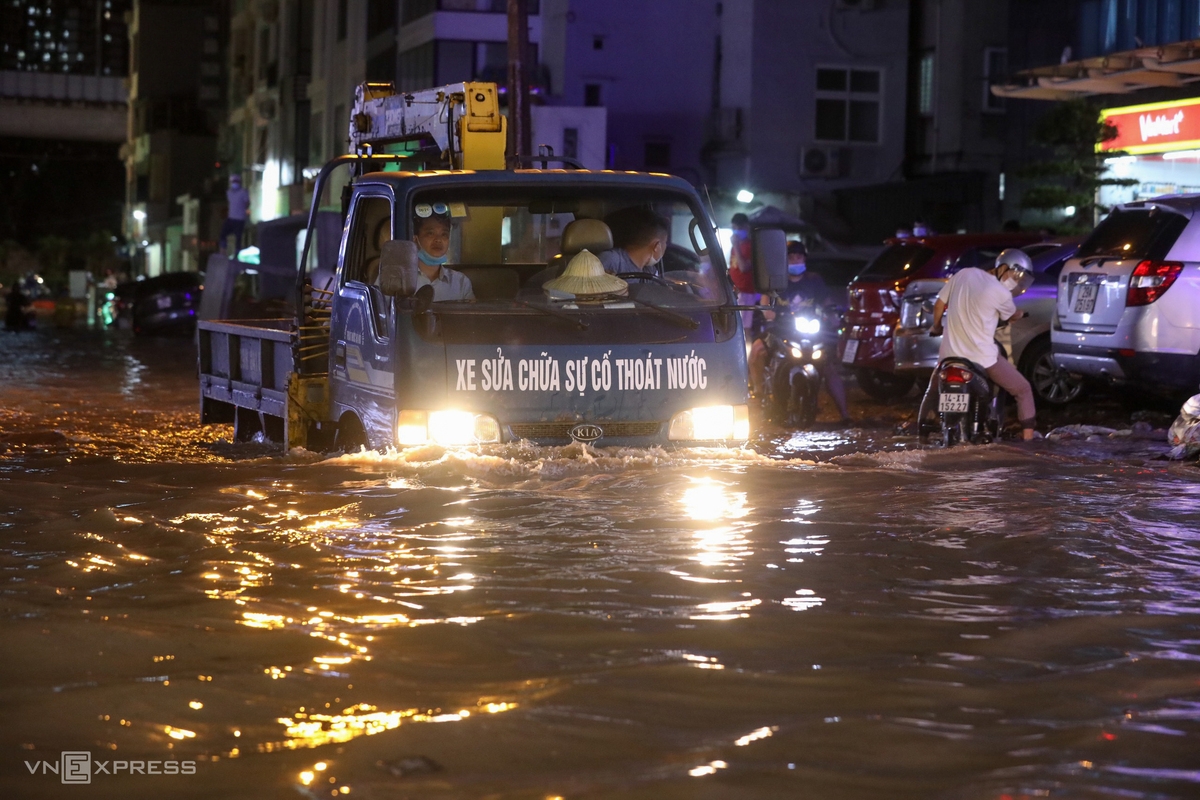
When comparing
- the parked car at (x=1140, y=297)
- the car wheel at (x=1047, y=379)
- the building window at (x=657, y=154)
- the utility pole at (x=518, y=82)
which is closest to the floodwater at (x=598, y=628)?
the parked car at (x=1140, y=297)

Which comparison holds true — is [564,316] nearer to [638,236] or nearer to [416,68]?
[638,236]

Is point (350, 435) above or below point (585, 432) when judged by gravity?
below

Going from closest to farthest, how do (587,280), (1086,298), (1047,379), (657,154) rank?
1. (587,280)
2. (1086,298)
3. (1047,379)
4. (657,154)

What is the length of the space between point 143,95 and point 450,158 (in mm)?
72351

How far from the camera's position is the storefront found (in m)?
20.4

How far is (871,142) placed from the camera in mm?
35375

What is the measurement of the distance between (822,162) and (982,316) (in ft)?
77.4

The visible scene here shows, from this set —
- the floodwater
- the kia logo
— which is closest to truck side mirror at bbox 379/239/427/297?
the floodwater

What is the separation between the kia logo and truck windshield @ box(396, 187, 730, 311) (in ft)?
2.59

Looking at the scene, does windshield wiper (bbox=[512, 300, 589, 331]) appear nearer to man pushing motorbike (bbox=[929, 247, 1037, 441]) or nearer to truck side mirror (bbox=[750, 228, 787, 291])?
truck side mirror (bbox=[750, 228, 787, 291])

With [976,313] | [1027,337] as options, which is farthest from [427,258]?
Answer: [1027,337]

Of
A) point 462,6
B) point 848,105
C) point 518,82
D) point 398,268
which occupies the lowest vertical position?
point 398,268

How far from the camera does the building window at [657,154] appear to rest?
121ft

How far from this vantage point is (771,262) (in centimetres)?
893
